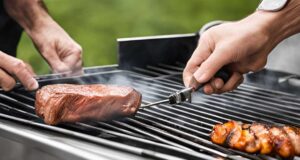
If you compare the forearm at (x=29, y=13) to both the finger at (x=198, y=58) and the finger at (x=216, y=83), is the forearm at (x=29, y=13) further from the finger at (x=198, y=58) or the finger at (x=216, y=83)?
the finger at (x=216, y=83)

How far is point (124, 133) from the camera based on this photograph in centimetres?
295

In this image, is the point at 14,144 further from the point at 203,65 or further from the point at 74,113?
the point at 203,65

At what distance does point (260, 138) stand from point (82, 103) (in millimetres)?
1061

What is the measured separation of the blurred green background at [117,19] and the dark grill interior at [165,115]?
14.0ft

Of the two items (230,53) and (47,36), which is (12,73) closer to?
(47,36)

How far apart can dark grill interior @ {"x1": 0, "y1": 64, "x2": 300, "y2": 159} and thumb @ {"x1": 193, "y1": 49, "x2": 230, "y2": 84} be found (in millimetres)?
268

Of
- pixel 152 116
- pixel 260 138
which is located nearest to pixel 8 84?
pixel 152 116

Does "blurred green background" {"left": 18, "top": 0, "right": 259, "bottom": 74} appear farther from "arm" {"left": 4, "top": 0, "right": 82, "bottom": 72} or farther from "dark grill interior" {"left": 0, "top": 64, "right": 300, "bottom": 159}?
"dark grill interior" {"left": 0, "top": 64, "right": 300, "bottom": 159}

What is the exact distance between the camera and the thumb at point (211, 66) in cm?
312

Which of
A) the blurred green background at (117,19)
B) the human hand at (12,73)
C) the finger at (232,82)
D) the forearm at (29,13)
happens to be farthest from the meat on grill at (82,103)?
the blurred green background at (117,19)

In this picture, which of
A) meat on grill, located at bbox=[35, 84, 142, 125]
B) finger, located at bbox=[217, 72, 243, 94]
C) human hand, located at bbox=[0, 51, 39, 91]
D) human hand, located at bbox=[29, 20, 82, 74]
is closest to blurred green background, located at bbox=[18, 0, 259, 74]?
human hand, located at bbox=[29, 20, 82, 74]

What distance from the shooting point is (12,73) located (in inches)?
132

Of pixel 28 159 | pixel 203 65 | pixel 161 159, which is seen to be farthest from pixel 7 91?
pixel 161 159

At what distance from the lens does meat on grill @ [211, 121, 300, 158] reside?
8.69ft
